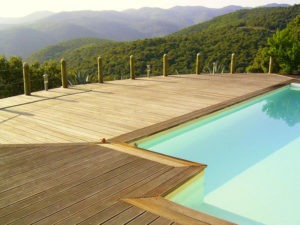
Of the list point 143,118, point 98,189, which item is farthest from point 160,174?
point 143,118

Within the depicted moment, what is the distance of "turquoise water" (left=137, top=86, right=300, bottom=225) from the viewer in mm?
3508

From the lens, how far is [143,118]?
17.6 feet

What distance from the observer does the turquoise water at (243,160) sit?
3508 millimetres

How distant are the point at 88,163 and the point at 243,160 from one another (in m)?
2.53

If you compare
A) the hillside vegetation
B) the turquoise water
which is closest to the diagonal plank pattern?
the turquoise water

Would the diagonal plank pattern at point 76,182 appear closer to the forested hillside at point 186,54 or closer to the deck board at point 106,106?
the deck board at point 106,106

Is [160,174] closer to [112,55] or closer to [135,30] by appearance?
[112,55]

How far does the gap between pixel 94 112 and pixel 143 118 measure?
0.96 m

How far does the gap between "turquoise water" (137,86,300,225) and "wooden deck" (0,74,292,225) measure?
0.97 feet

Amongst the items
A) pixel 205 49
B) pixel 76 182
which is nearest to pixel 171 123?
pixel 76 182

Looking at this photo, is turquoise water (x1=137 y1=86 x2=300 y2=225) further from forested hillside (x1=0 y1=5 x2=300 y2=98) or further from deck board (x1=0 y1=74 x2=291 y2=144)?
forested hillside (x1=0 y1=5 x2=300 y2=98)

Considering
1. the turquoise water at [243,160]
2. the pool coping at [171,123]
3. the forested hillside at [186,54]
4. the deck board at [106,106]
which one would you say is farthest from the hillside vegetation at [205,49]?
the turquoise water at [243,160]

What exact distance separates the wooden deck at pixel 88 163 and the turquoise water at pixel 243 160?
30 cm

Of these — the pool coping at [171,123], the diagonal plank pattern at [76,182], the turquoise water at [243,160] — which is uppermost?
the pool coping at [171,123]
